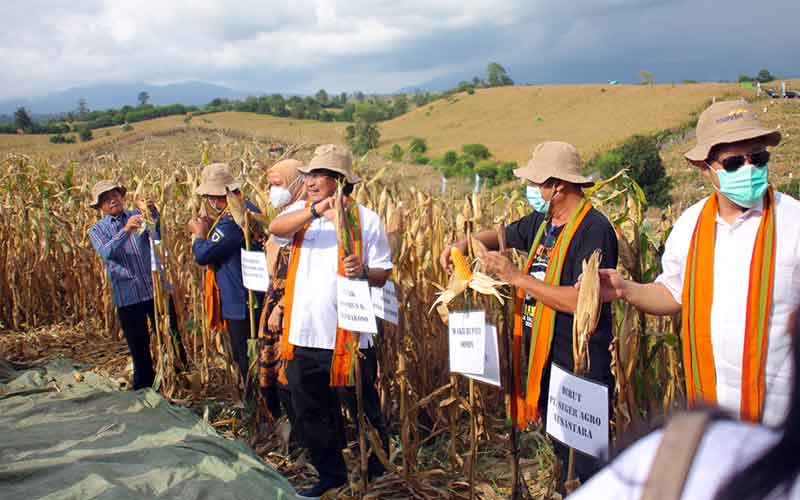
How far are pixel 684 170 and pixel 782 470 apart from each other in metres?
29.6

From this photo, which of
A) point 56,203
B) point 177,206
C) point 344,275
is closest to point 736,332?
point 344,275

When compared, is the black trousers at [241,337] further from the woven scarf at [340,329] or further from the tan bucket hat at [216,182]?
the woven scarf at [340,329]

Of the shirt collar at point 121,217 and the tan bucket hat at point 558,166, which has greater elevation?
the tan bucket hat at point 558,166

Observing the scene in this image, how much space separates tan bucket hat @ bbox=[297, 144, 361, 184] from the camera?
2.94m

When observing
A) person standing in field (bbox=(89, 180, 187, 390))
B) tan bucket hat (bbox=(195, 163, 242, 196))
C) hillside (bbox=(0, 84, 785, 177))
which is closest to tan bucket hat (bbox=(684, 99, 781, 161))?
tan bucket hat (bbox=(195, 163, 242, 196))

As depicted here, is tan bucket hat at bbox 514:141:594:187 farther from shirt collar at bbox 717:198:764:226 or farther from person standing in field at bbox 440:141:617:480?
shirt collar at bbox 717:198:764:226

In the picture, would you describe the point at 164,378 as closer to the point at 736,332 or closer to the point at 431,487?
the point at 431,487

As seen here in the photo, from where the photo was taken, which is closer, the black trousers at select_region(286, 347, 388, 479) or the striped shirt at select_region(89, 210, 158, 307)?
the black trousers at select_region(286, 347, 388, 479)

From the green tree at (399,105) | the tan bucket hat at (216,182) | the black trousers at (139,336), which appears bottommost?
the black trousers at (139,336)

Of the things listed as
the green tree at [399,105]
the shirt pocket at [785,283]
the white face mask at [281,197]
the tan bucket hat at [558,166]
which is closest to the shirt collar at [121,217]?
the white face mask at [281,197]

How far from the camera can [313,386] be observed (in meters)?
3.17

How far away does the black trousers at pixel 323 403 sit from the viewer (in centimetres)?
313

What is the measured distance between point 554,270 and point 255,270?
6.11 feet

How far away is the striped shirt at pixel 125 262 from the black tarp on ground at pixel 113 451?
72 centimetres
